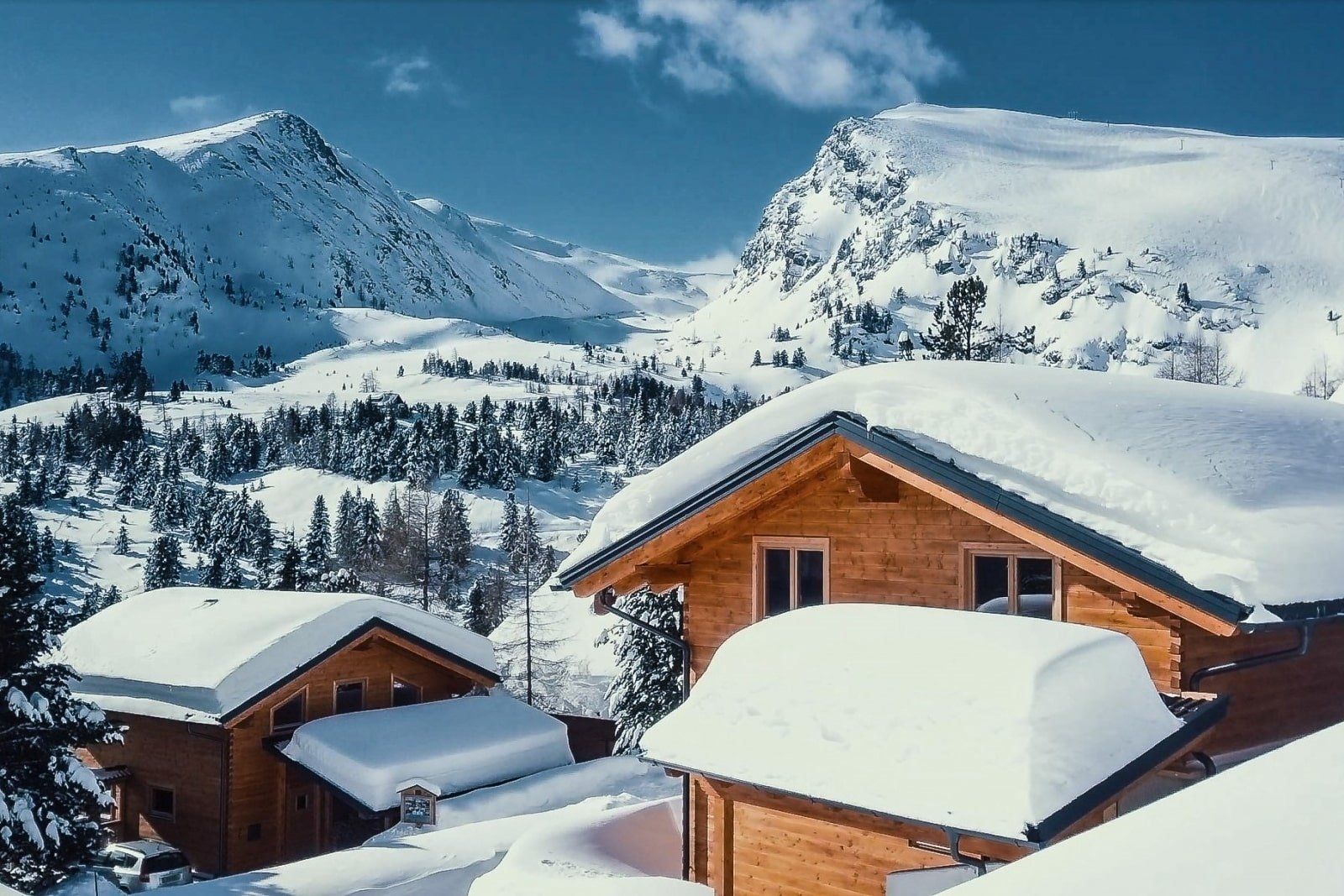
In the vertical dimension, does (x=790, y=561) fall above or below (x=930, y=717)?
above

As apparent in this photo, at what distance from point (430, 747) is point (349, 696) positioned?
3300 millimetres

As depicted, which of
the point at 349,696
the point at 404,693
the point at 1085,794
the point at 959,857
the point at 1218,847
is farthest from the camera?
the point at 404,693

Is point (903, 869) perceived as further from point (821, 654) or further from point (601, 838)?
point (601, 838)

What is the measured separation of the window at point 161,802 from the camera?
70.9 ft

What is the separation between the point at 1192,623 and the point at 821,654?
3.16m

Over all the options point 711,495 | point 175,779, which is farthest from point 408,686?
point 711,495

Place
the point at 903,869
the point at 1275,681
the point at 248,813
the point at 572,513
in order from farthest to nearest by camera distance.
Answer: the point at 572,513
the point at 248,813
the point at 1275,681
the point at 903,869

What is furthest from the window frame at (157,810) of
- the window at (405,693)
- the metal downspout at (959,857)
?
the metal downspout at (959,857)

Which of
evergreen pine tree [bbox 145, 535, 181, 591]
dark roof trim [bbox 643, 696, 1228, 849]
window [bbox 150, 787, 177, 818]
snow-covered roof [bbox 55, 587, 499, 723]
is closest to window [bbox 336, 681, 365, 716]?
snow-covered roof [bbox 55, 587, 499, 723]

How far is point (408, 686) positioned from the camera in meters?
24.6

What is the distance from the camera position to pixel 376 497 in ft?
349

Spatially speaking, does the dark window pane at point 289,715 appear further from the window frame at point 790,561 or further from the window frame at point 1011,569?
the window frame at point 1011,569

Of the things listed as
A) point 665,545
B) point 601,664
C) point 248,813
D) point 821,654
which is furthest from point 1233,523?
point 601,664

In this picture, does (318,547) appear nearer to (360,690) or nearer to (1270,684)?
(360,690)
